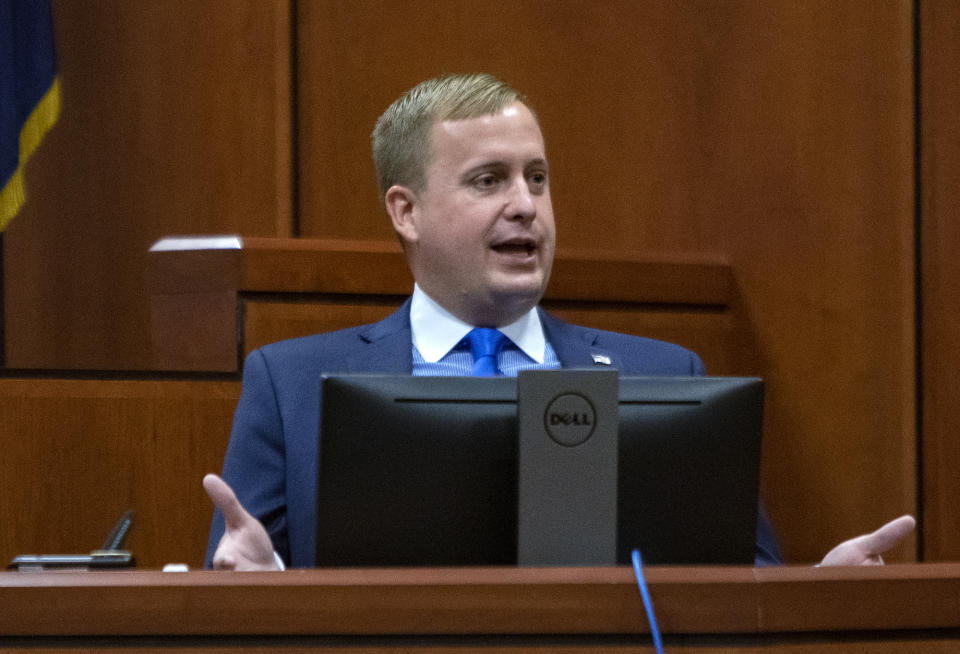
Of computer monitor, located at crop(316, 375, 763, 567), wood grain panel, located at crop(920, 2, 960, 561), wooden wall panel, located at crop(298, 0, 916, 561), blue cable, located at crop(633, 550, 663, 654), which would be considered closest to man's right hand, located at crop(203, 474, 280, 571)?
computer monitor, located at crop(316, 375, 763, 567)

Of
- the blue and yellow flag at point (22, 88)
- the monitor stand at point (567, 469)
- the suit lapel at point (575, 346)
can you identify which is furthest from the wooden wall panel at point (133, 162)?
the monitor stand at point (567, 469)

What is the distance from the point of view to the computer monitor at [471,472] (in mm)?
1135

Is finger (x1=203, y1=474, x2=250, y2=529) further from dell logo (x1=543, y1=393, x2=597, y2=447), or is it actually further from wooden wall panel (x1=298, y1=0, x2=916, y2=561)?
wooden wall panel (x1=298, y1=0, x2=916, y2=561)

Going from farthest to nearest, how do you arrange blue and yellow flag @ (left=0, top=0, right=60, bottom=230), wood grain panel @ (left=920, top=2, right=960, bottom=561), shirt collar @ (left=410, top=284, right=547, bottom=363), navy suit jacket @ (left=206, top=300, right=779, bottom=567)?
1. blue and yellow flag @ (left=0, top=0, right=60, bottom=230)
2. wood grain panel @ (left=920, top=2, right=960, bottom=561)
3. shirt collar @ (left=410, top=284, right=547, bottom=363)
4. navy suit jacket @ (left=206, top=300, right=779, bottom=567)

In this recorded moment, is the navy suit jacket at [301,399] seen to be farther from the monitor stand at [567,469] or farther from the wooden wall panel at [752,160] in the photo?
the wooden wall panel at [752,160]

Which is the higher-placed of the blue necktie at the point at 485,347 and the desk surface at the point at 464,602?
the blue necktie at the point at 485,347

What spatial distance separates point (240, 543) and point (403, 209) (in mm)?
749

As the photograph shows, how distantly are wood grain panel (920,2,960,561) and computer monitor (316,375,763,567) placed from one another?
1.43m

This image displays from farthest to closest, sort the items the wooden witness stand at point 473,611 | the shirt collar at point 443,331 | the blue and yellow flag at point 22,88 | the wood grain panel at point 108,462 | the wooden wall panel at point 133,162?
the wooden wall panel at point 133,162, the blue and yellow flag at point 22,88, the wood grain panel at point 108,462, the shirt collar at point 443,331, the wooden witness stand at point 473,611

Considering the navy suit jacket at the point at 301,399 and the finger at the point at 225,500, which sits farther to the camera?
the navy suit jacket at the point at 301,399

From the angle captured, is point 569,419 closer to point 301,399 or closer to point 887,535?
point 887,535

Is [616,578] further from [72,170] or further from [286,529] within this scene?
[72,170]

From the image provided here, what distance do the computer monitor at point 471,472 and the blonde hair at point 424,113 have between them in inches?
26.6

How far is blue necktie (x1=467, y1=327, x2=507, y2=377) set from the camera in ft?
5.59
